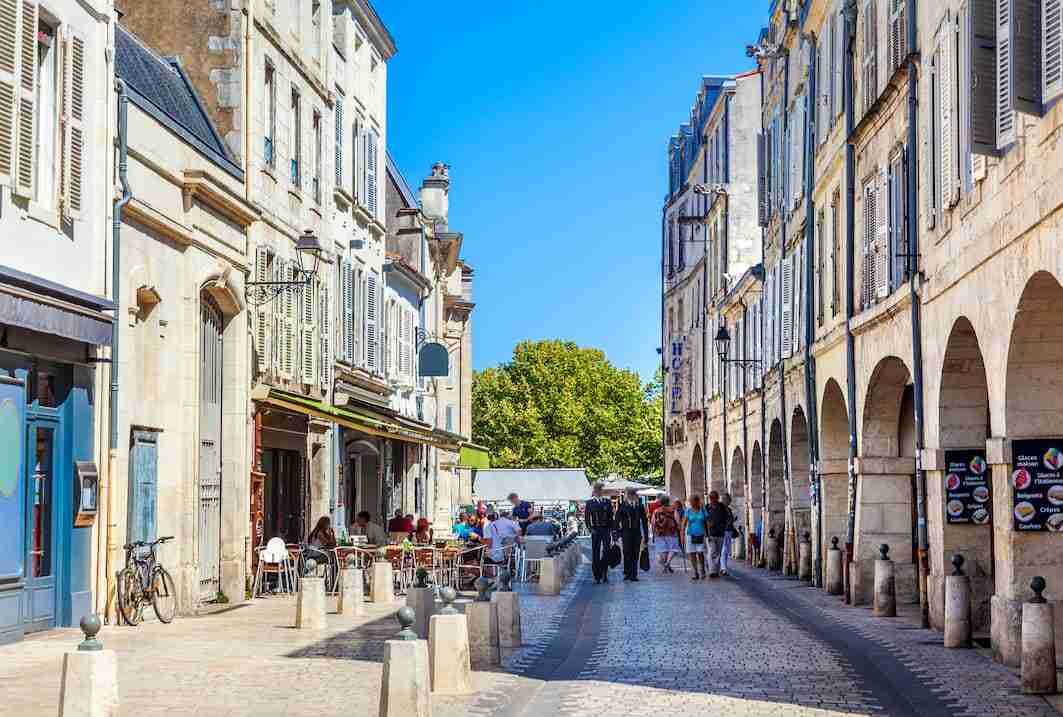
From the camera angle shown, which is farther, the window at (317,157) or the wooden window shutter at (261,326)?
the window at (317,157)

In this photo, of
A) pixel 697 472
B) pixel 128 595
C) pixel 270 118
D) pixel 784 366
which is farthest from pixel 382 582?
pixel 697 472

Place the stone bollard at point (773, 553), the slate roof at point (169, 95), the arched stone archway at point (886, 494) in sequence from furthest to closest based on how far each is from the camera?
the stone bollard at point (773, 553), the arched stone archway at point (886, 494), the slate roof at point (169, 95)

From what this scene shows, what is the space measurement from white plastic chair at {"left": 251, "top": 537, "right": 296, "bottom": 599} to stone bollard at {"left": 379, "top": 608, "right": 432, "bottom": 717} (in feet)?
45.7

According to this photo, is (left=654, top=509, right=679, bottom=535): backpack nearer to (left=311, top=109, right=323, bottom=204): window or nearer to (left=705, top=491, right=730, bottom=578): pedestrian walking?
(left=705, top=491, right=730, bottom=578): pedestrian walking

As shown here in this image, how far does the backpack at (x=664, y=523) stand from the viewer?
3319cm

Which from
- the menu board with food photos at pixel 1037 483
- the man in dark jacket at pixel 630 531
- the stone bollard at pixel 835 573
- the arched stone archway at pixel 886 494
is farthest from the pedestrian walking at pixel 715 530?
the menu board with food photos at pixel 1037 483

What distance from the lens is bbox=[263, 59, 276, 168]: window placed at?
24.6 m

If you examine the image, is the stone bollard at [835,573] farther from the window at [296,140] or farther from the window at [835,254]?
the window at [296,140]

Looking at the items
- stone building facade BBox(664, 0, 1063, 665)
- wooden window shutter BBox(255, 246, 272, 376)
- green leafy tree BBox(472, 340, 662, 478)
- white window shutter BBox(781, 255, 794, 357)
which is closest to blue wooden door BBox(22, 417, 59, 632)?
wooden window shutter BBox(255, 246, 272, 376)

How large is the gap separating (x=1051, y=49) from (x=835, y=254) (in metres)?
13.1

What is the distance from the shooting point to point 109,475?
17438 millimetres

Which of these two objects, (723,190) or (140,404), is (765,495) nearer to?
(723,190)

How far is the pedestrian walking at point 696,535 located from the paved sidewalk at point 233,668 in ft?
36.3

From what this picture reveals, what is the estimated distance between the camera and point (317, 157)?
92.4ft
